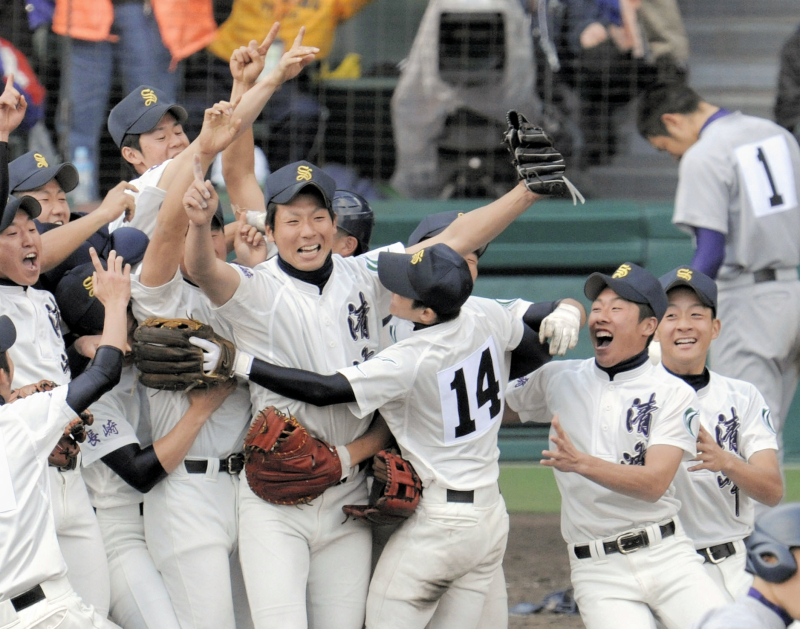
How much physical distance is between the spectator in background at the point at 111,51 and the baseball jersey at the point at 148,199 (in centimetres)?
276

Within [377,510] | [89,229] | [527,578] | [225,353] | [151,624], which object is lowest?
[527,578]

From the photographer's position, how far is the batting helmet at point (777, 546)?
2.29 metres

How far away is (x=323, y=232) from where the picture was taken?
3518 millimetres

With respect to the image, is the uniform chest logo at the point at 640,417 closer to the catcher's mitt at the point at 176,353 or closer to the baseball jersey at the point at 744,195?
the catcher's mitt at the point at 176,353

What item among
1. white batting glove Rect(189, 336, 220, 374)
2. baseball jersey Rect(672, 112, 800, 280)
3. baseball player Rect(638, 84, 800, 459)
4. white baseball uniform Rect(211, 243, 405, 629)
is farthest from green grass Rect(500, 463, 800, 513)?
white batting glove Rect(189, 336, 220, 374)

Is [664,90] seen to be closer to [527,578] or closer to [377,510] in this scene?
[527,578]

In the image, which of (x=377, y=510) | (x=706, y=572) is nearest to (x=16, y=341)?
(x=377, y=510)

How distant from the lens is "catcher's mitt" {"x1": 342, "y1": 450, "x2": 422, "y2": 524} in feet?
11.2

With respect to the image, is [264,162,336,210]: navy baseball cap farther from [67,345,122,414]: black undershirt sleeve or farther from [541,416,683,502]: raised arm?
[541,416,683,502]: raised arm

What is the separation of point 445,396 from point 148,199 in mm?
1154

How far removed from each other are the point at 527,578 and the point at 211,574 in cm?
211

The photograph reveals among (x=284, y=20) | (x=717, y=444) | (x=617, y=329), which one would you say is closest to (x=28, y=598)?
(x=617, y=329)

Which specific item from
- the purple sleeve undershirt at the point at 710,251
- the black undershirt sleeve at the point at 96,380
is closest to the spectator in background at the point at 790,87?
the purple sleeve undershirt at the point at 710,251

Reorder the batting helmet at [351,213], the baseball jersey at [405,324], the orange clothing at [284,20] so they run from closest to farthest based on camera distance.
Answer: the baseball jersey at [405,324]
the batting helmet at [351,213]
the orange clothing at [284,20]
